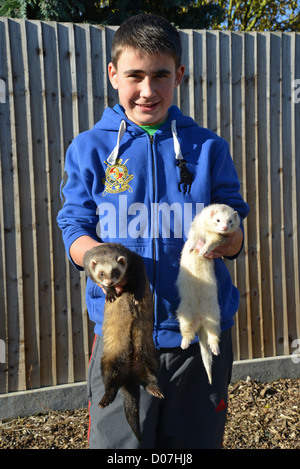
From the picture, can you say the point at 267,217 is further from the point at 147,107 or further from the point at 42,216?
the point at 147,107

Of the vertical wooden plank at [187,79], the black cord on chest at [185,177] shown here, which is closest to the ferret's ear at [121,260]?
the black cord on chest at [185,177]

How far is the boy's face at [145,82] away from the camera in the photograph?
1.75 metres

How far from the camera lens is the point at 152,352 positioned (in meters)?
1.56

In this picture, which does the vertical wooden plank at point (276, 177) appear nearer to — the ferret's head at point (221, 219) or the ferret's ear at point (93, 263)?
the ferret's head at point (221, 219)

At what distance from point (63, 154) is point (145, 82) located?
2396 mm

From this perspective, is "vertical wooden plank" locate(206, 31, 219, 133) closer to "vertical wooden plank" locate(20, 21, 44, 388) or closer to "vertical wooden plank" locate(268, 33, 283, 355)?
"vertical wooden plank" locate(268, 33, 283, 355)

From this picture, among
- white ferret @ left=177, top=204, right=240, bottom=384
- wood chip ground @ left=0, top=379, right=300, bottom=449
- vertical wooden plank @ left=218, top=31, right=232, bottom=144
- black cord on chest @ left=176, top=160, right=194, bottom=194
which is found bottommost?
wood chip ground @ left=0, top=379, right=300, bottom=449

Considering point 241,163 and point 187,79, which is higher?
point 187,79

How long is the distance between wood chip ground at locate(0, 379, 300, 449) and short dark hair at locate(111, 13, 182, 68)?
311 centimetres

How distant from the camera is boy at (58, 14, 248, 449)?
1.81 m

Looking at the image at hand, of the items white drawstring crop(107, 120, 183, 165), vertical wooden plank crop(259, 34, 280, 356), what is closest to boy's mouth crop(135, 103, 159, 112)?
white drawstring crop(107, 120, 183, 165)

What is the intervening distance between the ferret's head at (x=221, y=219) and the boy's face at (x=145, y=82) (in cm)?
54

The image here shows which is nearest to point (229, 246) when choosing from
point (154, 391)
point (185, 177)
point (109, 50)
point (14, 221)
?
point (185, 177)

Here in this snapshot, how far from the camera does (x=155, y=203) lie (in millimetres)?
1860
